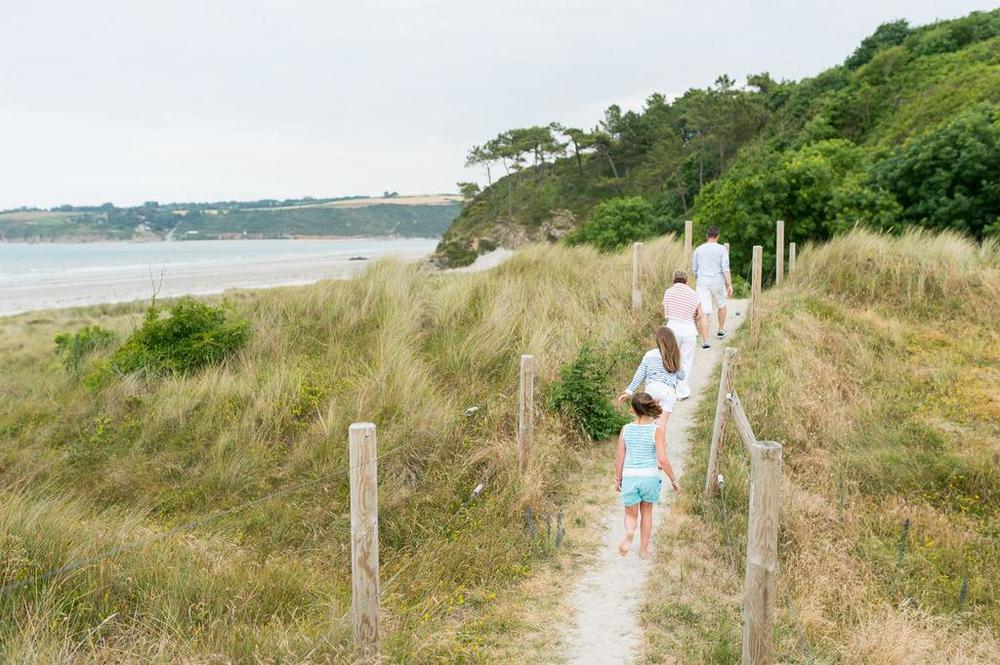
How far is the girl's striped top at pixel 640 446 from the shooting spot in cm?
506

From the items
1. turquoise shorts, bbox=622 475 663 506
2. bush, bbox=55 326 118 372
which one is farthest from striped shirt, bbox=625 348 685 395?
bush, bbox=55 326 118 372

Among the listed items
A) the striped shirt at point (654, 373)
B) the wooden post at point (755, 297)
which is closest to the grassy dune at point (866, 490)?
the wooden post at point (755, 297)

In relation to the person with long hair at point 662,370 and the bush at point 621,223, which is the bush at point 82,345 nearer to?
the person with long hair at point 662,370

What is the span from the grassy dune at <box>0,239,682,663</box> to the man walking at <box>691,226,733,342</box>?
1.40 m

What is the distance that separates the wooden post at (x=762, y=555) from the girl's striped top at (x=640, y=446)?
1.70 metres

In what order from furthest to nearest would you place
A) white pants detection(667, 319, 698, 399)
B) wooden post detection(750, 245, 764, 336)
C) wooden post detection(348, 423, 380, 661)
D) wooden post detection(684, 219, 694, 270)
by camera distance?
wooden post detection(684, 219, 694, 270), wooden post detection(750, 245, 764, 336), white pants detection(667, 319, 698, 399), wooden post detection(348, 423, 380, 661)

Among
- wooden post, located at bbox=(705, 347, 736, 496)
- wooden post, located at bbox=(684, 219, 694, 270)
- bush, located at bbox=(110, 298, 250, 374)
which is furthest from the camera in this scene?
wooden post, located at bbox=(684, 219, 694, 270)

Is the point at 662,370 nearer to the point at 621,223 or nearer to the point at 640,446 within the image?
the point at 640,446

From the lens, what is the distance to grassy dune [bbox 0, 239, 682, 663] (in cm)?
385

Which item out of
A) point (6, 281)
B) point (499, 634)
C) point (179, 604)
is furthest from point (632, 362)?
point (6, 281)

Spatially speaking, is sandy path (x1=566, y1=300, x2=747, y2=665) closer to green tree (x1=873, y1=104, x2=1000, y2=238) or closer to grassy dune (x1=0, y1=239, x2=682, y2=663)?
grassy dune (x1=0, y1=239, x2=682, y2=663)

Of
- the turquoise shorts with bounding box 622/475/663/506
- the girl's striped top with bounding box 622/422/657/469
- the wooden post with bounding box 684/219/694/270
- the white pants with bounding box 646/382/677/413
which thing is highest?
the wooden post with bounding box 684/219/694/270

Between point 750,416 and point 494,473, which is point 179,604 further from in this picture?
point 750,416

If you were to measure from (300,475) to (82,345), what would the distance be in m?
7.05
